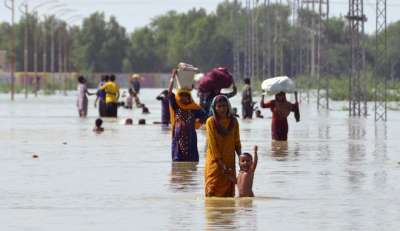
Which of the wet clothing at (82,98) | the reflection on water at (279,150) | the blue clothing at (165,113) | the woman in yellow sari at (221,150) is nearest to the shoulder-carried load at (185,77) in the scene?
the reflection on water at (279,150)

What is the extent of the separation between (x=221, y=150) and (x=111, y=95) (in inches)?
1185

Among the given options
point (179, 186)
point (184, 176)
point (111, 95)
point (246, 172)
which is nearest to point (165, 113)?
point (111, 95)

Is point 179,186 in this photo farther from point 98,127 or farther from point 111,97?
point 111,97

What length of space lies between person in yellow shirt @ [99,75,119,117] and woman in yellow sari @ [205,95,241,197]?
96.6ft

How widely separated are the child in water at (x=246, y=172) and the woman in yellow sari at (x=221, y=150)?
0.09m

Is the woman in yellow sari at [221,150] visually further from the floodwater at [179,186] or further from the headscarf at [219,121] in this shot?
the floodwater at [179,186]

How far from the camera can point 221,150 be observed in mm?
17453

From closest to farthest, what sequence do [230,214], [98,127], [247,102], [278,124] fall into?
[230,214] < [278,124] < [98,127] < [247,102]

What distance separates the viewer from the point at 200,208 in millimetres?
→ 16203

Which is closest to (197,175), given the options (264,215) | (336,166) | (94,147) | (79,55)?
(336,166)

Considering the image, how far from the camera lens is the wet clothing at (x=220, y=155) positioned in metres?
17.3

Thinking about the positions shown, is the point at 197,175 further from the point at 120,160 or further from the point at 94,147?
the point at 94,147

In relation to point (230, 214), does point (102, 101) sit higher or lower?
higher

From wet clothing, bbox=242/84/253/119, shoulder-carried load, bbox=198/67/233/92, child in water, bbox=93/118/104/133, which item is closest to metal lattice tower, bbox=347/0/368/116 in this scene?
wet clothing, bbox=242/84/253/119
